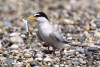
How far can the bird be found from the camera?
8227 mm

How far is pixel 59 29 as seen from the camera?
411 inches

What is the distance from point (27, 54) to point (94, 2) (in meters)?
6.05

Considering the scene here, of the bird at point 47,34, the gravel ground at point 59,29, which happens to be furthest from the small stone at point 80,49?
the bird at point 47,34

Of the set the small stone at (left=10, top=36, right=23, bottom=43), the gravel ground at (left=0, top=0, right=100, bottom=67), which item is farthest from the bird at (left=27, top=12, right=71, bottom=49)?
the small stone at (left=10, top=36, right=23, bottom=43)

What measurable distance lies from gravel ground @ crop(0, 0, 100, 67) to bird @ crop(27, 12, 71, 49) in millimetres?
235

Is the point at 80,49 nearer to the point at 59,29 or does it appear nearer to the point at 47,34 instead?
the point at 47,34

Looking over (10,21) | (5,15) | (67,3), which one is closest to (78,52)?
(10,21)

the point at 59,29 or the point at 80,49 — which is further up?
the point at 59,29

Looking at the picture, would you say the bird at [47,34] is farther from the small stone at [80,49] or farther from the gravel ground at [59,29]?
the small stone at [80,49]

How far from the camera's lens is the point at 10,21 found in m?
11.5

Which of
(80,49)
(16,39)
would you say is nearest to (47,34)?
(80,49)

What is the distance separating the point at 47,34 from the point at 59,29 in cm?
224

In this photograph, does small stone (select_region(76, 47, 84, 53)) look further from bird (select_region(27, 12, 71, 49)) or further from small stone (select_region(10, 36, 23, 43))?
small stone (select_region(10, 36, 23, 43))

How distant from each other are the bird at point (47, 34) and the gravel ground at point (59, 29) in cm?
23
